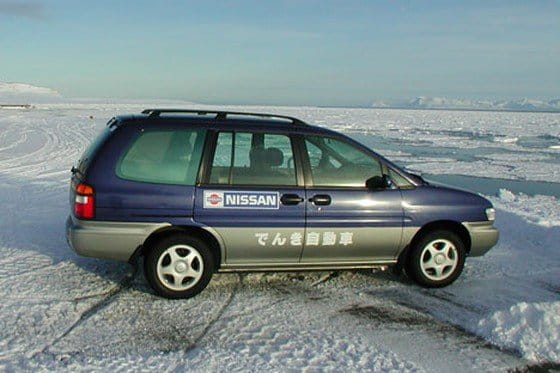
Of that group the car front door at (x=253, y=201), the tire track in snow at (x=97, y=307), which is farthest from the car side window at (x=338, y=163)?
the tire track in snow at (x=97, y=307)

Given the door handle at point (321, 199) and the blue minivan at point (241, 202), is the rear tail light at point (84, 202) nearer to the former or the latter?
the blue minivan at point (241, 202)

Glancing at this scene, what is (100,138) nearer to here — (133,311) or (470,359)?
(133,311)

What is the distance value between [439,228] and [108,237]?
3091mm

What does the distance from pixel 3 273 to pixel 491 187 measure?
1118cm

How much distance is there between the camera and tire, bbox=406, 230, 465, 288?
538 cm

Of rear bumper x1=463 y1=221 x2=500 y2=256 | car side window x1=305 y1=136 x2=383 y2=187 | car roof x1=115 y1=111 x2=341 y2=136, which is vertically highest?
car roof x1=115 y1=111 x2=341 y2=136

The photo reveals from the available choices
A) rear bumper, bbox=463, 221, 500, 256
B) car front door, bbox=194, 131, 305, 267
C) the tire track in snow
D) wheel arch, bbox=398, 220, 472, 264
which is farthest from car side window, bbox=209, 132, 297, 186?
rear bumper, bbox=463, 221, 500, 256

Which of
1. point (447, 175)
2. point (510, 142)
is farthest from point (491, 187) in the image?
point (510, 142)

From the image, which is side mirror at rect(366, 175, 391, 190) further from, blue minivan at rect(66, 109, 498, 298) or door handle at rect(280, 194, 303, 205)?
door handle at rect(280, 194, 303, 205)

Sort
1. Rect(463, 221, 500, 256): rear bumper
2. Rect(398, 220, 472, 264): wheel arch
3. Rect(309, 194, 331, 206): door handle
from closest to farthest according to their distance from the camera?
Rect(309, 194, 331, 206): door handle, Rect(398, 220, 472, 264): wheel arch, Rect(463, 221, 500, 256): rear bumper

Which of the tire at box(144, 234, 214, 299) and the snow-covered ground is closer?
the snow-covered ground

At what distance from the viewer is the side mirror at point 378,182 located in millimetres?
5137

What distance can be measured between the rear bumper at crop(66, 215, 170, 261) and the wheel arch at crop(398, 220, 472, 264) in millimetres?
2282

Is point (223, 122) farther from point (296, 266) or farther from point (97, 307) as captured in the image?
point (97, 307)
